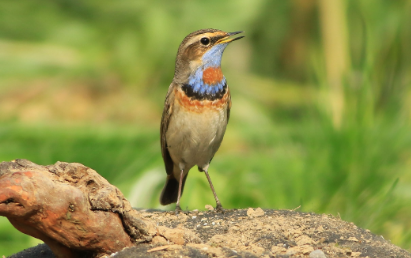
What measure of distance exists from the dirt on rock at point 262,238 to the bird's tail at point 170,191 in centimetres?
161

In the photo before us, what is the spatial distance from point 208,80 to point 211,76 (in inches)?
1.4

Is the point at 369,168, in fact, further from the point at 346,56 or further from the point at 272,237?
the point at 346,56

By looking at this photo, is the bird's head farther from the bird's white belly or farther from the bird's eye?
the bird's white belly

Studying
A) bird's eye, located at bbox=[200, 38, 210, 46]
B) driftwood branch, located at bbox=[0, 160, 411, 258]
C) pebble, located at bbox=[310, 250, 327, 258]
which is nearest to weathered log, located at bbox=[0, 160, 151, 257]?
driftwood branch, located at bbox=[0, 160, 411, 258]

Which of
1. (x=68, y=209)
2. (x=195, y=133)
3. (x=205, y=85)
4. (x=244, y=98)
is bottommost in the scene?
(x=68, y=209)

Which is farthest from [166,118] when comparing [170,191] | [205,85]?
[170,191]

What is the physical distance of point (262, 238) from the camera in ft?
10.1

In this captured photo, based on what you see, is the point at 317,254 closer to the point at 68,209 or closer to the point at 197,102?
the point at 68,209

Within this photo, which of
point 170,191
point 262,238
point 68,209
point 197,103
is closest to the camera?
point 68,209

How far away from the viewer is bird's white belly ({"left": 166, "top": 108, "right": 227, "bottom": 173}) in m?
4.40

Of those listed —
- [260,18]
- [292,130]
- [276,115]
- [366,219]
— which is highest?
[260,18]

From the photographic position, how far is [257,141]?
7.47m

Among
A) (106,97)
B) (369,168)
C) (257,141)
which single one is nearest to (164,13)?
(106,97)

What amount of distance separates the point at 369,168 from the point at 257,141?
197cm
